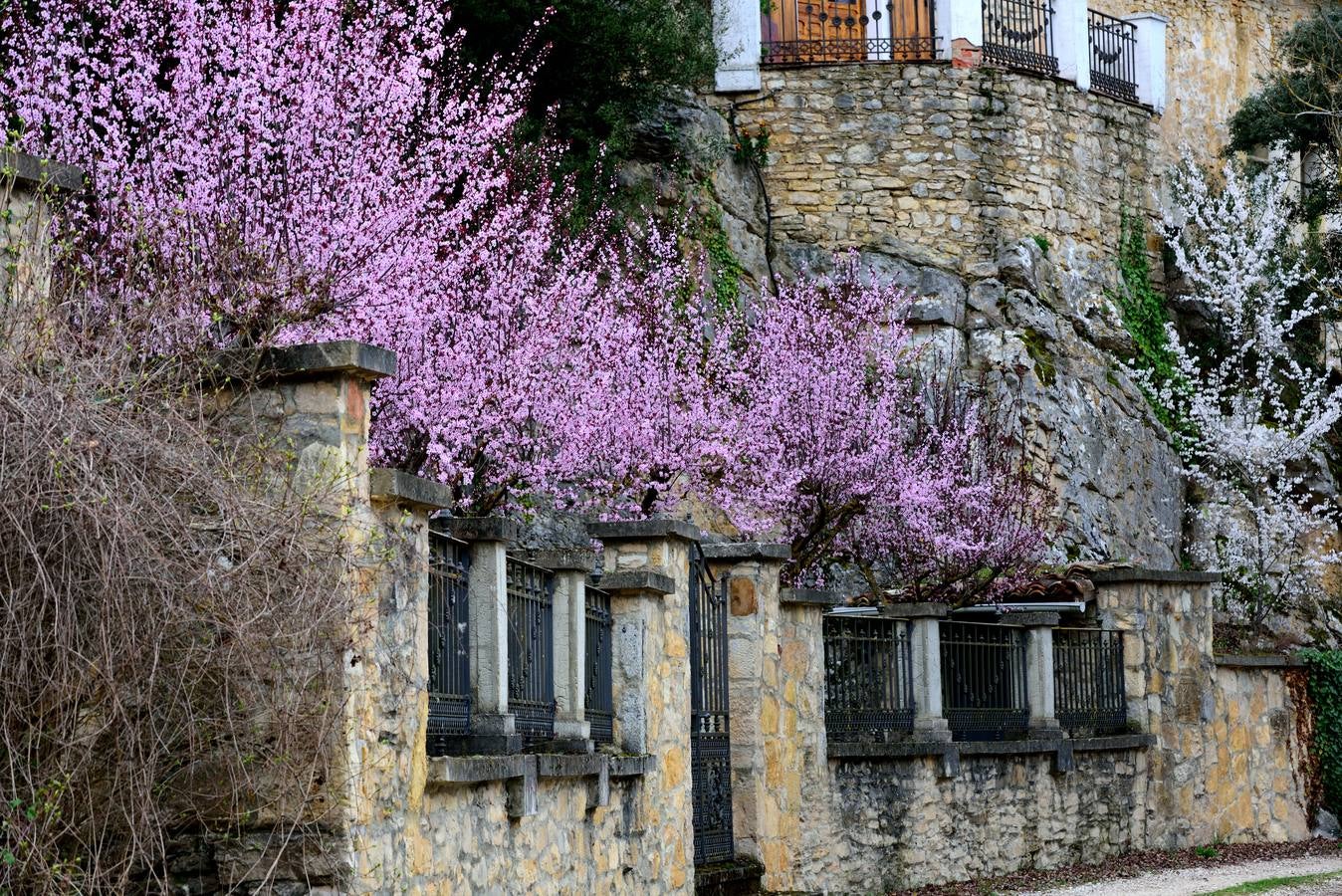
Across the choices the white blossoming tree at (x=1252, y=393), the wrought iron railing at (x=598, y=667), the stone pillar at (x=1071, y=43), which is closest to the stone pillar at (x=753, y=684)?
the wrought iron railing at (x=598, y=667)

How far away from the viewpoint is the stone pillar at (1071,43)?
29.4m

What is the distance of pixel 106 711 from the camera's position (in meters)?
6.75

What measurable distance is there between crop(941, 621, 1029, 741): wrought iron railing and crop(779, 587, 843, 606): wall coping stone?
2727 millimetres

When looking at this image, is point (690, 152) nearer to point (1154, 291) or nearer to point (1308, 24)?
point (1154, 291)

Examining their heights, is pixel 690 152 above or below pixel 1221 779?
above

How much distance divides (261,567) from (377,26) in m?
12.0

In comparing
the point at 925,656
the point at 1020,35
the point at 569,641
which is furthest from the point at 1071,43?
the point at 569,641

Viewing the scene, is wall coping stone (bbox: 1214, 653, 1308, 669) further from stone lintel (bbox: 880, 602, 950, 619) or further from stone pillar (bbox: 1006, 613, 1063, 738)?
stone lintel (bbox: 880, 602, 950, 619)

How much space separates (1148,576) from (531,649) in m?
10.6

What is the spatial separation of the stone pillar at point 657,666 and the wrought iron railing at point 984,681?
5268mm

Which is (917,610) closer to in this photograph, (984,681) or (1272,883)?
(984,681)

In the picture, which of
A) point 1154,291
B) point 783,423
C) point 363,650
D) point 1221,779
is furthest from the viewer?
point 1154,291

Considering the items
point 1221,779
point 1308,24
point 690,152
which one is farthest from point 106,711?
point 1308,24

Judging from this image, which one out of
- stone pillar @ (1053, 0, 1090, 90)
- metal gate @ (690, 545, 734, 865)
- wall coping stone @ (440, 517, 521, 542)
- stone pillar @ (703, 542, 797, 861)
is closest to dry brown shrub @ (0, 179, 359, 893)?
wall coping stone @ (440, 517, 521, 542)
